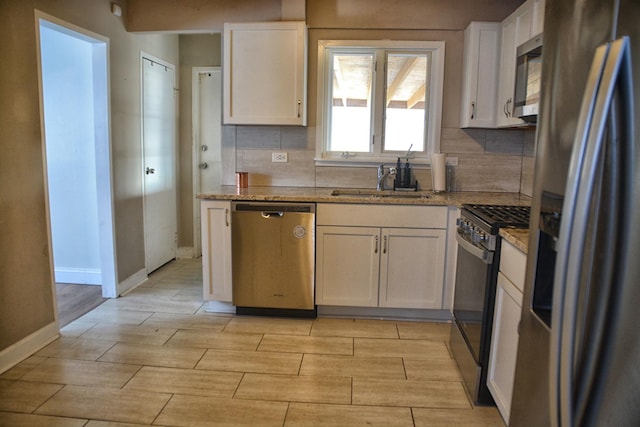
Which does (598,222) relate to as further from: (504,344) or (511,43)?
(511,43)

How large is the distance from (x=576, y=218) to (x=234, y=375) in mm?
2099

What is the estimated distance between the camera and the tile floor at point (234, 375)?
6.96ft

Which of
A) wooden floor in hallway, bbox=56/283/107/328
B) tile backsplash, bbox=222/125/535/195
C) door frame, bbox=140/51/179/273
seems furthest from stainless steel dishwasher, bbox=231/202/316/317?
door frame, bbox=140/51/179/273

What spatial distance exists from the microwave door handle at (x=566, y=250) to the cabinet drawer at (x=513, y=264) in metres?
0.81

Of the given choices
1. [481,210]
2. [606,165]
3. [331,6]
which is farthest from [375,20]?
[606,165]

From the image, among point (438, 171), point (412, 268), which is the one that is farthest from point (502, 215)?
point (438, 171)

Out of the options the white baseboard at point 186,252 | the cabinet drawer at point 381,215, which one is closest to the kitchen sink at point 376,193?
the cabinet drawer at point 381,215

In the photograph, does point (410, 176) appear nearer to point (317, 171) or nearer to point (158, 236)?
point (317, 171)

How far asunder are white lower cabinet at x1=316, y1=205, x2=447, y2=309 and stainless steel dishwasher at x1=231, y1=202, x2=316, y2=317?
97 millimetres

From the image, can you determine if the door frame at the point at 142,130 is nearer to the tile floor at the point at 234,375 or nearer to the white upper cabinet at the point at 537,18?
the tile floor at the point at 234,375

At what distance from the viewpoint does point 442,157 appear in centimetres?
344

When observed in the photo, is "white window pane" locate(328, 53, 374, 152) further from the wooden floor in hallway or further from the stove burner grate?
the wooden floor in hallway

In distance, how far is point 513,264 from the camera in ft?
6.12

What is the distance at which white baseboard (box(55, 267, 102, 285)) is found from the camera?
394cm
